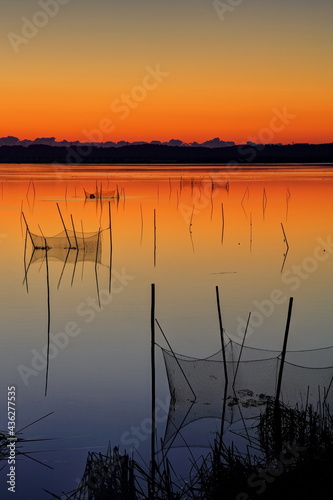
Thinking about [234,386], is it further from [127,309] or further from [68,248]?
[68,248]

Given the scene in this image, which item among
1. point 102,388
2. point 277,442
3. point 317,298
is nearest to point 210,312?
point 317,298

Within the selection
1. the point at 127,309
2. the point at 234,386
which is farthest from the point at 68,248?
the point at 234,386

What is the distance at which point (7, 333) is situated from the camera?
798 cm

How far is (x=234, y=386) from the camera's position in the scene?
5602mm

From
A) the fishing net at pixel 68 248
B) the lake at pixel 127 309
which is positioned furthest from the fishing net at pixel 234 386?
the fishing net at pixel 68 248

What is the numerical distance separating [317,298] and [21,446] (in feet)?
19.4

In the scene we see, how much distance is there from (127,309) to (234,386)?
3647 millimetres

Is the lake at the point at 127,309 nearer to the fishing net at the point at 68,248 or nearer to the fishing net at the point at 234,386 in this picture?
the fishing net at the point at 68,248

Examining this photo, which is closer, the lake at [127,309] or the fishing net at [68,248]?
the lake at [127,309]

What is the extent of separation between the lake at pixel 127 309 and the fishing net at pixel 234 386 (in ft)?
0.68

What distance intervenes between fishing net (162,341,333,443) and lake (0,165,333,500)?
208 mm

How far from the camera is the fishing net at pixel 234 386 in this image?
5371 millimetres

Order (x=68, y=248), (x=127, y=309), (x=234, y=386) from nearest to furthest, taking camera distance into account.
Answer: (x=234, y=386) → (x=127, y=309) → (x=68, y=248)

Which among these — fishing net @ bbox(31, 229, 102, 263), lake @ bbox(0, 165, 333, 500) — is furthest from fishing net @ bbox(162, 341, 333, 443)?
fishing net @ bbox(31, 229, 102, 263)
